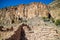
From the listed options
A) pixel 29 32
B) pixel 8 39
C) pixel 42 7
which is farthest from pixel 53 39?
pixel 42 7

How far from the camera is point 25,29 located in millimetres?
15586

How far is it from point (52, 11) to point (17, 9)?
7.70m

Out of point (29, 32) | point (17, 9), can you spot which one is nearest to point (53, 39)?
point (29, 32)

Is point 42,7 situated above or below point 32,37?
above

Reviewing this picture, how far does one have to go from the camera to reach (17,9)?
46.0m

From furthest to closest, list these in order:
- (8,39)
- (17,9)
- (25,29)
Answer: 1. (17,9)
2. (25,29)
3. (8,39)

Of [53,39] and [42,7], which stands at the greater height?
[42,7]

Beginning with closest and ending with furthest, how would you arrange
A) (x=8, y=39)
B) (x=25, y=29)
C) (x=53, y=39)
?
(x=8, y=39) < (x=53, y=39) < (x=25, y=29)

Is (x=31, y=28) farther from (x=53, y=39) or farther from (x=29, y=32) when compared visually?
(x=53, y=39)

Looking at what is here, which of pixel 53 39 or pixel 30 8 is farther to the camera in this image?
pixel 30 8

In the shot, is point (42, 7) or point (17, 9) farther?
point (17, 9)

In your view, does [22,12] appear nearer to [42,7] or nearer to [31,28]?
[42,7]

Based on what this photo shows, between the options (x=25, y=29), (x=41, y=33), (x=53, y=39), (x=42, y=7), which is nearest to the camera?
(x=53, y=39)

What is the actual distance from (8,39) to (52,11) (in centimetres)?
3473
